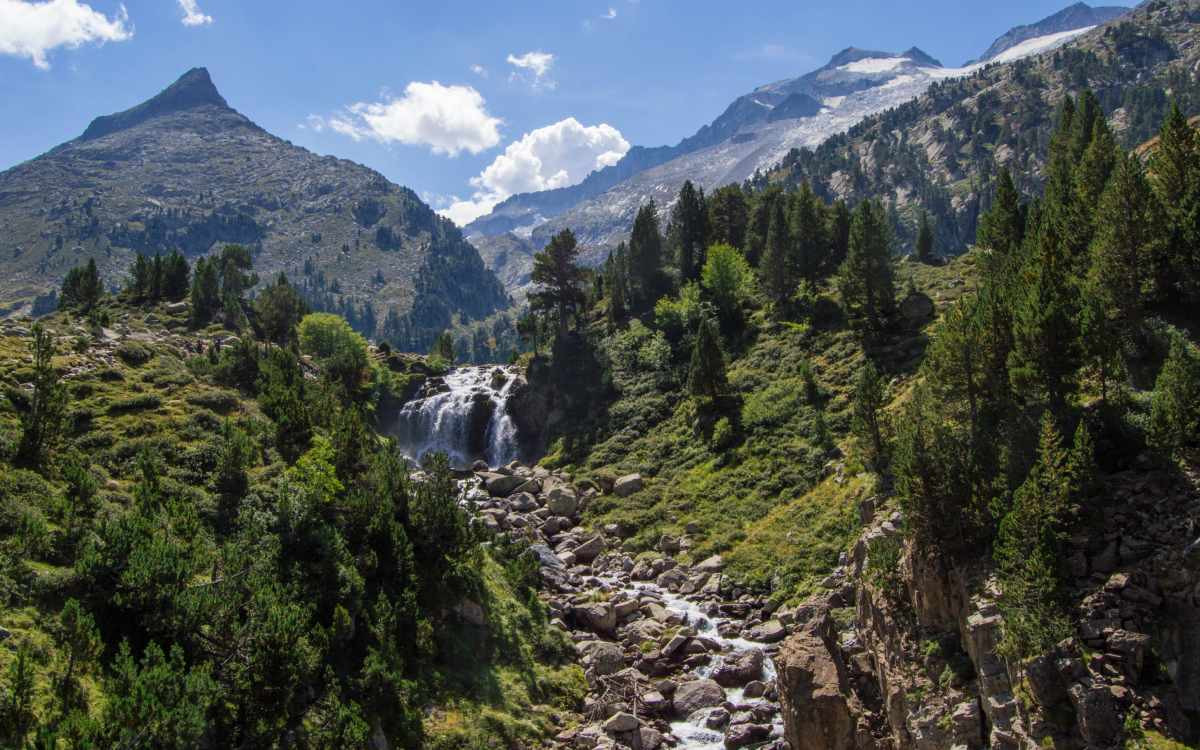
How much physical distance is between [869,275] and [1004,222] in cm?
1181

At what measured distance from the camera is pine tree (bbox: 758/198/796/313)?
7550 cm

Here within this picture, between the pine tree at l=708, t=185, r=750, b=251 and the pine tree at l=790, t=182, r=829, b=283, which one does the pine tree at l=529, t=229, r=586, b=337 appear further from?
the pine tree at l=790, t=182, r=829, b=283

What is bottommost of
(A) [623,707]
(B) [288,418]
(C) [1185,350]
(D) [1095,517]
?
(A) [623,707]

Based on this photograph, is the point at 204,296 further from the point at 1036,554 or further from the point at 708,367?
the point at 1036,554

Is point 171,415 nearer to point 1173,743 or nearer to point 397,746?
point 397,746

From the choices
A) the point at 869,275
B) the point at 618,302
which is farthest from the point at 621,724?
the point at 618,302

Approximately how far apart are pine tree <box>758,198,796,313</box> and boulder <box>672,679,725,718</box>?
54.7m

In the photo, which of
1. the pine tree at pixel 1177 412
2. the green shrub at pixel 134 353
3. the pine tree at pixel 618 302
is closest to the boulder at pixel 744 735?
the pine tree at pixel 1177 412

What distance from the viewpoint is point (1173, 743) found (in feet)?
51.7

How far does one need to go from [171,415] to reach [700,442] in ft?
132

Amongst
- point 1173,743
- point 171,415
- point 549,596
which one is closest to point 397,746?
point 549,596

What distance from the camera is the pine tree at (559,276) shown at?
302 feet

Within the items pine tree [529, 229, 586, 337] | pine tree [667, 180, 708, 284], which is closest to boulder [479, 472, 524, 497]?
pine tree [529, 229, 586, 337]

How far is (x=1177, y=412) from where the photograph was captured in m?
21.7
